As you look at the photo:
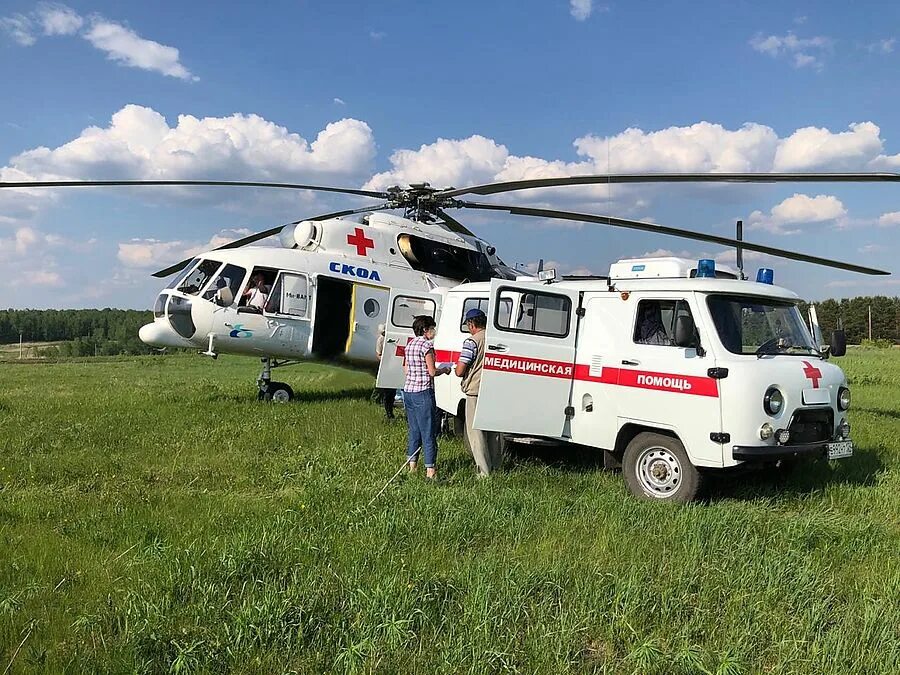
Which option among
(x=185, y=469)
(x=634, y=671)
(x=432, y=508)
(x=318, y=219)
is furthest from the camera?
(x=318, y=219)

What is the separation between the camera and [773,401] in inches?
234

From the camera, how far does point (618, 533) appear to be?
5168 millimetres

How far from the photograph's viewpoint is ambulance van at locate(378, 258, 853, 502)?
597 cm

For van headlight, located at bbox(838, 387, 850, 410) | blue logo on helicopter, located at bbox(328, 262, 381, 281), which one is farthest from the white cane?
blue logo on helicopter, located at bbox(328, 262, 381, 281)

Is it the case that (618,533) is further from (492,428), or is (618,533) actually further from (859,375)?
(859,375)

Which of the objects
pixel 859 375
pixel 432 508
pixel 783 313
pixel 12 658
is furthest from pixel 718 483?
pixel 859 375

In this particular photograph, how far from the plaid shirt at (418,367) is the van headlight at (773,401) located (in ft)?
10.5

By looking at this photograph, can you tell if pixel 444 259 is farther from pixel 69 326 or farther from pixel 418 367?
pixel 69 326

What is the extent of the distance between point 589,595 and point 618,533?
4.25ft

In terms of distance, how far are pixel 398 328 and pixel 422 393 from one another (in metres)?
3.24

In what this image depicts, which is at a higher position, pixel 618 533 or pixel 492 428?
pixel 492 428

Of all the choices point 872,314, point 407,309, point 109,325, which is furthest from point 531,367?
point 109,325

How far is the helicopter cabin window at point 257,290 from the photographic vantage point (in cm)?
1196

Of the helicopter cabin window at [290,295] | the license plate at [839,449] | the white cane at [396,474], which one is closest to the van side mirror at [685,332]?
the license plate at [839,449]
